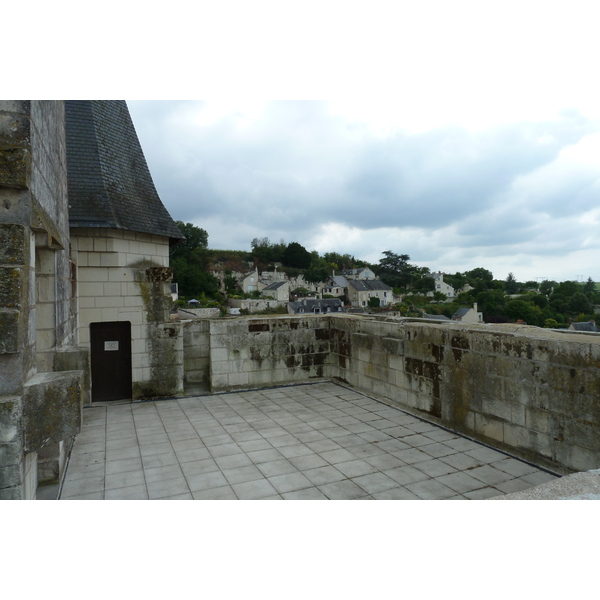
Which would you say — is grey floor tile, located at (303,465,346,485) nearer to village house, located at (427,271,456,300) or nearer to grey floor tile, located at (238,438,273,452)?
grey floor tile, located at (238,438,273,452)

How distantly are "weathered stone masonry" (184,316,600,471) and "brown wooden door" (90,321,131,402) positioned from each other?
3.00ft

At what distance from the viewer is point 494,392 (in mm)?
3996

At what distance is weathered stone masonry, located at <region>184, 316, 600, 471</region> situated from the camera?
3.31 m

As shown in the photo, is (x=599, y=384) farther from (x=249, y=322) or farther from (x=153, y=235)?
(x=153, y=235)

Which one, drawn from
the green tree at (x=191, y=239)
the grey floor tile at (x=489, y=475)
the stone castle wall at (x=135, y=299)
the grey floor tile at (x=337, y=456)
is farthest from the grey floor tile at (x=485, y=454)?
the green tree at (x=191, y=239)

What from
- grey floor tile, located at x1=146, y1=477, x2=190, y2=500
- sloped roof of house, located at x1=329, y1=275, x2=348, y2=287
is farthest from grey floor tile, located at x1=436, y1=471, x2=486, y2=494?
sloped roof of house, located at x1=329, y1=275, x2=348, y2=287

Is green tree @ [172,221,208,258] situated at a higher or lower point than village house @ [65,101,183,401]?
higher

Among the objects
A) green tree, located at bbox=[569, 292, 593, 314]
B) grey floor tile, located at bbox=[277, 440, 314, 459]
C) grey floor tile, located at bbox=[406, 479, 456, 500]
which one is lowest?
grey floor tile, located at bbox=[406, 479, 456, 500]

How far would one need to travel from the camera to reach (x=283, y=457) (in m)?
3.89

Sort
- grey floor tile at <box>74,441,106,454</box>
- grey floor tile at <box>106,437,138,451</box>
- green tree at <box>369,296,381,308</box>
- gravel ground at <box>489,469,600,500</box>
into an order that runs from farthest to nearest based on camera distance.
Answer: green tree at <box>369,296,381,308</box> < grey floor tile at <box>106,437,138,451</box> < grey floor tile at <box>74,441,106,454</box> < gravel ground at <box>489,469,600,500</box>

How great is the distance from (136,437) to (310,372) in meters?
3.15

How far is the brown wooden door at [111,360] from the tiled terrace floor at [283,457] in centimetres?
65

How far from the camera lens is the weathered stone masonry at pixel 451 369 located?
3312 millimetres

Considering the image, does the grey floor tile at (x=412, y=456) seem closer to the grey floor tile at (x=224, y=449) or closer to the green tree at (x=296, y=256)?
the grey floor tile at (x=224, y=449)
